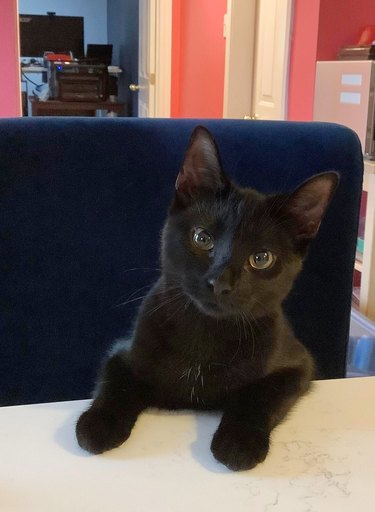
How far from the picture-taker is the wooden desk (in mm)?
5078

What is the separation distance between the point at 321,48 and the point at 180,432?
6.89 ft

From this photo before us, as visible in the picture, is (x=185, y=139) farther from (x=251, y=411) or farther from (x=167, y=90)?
(x=167, y=90)

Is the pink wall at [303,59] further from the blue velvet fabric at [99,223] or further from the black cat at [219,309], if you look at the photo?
the black cat at [219,309]

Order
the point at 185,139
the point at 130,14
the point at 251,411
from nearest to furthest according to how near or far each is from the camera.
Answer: the point at 251,411 → the point at 185,139 → the point at 130,14

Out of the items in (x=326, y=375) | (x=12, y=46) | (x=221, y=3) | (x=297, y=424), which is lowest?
(x=326, y=375)

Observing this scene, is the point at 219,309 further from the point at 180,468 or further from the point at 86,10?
the point at 86,10

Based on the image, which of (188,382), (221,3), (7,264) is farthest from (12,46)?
(188,382)

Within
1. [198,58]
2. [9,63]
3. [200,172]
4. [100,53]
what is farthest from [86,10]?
[200,172]

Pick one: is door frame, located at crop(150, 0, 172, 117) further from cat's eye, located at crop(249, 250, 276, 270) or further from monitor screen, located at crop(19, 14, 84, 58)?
monitor screen, located at crop(19, 14, 84, 58)

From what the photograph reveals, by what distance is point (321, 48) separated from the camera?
248 cm

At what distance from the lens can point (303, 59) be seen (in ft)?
8.57

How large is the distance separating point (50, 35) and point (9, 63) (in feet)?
13.2

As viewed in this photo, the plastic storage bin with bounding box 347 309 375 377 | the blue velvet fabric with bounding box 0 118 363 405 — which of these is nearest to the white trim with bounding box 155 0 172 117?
the plastic storage bin with bounding box 347 309 375 377

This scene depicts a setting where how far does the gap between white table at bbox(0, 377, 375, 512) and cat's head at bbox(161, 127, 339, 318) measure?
160 mm
